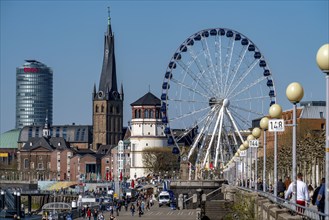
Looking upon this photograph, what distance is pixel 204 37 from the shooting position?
110 metres

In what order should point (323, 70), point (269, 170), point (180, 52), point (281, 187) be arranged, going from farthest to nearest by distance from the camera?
point (180, 52) → point (269, 170) → point (281, 187) → point (323, 70)

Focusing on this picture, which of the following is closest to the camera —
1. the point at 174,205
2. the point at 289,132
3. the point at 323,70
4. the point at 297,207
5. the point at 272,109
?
the point at 323,70

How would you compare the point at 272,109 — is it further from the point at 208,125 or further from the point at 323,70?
the point at 208,125

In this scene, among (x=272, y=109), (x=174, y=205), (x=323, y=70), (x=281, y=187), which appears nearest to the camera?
(x=323, y=70)

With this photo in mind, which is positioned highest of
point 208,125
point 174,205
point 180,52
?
point 180,52

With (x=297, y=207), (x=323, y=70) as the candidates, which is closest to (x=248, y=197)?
(x=297, y=207)

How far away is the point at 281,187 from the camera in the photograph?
129 ft

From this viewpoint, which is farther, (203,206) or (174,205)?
(174,205)

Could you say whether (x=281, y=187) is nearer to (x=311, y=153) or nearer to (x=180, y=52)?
(x=311, y=153)

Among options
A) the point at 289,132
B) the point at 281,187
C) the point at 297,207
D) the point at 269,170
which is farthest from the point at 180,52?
the point at 297,207

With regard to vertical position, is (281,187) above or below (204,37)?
below

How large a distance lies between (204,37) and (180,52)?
338 centimetres

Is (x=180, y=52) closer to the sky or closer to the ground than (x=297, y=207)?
closer to the sky

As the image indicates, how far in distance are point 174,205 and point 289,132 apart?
18.2 metres
